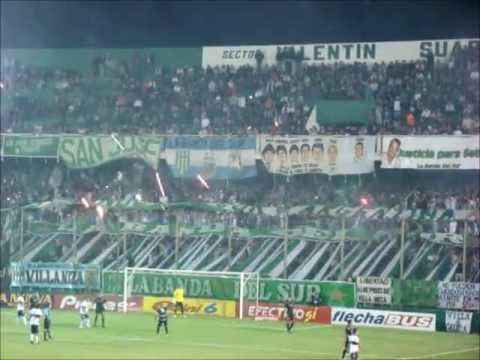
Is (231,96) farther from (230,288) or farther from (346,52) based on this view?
(230,288)

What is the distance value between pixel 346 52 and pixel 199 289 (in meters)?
14.1

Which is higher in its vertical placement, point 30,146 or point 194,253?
point 30,146

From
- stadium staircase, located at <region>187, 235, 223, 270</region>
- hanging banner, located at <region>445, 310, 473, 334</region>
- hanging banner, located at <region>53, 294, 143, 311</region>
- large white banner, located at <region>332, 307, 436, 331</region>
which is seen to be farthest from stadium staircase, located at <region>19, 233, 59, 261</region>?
hanging banner, located at <region>445, 310, 473, 334</region>

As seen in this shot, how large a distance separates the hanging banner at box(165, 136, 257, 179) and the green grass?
766 centimetres

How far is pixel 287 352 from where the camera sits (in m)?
39.7

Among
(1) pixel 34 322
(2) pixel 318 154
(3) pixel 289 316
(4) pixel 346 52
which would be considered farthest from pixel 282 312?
(4) pixel 346 52

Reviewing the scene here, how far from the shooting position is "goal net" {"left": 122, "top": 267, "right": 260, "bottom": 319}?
52031 millimetres

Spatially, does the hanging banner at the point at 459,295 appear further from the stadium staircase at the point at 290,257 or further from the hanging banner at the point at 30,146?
the hanging banner at the point at 30,146

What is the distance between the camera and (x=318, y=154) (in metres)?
53.1

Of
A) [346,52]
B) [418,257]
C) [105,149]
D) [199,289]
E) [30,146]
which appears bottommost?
[199,289]

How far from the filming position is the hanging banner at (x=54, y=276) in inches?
2151

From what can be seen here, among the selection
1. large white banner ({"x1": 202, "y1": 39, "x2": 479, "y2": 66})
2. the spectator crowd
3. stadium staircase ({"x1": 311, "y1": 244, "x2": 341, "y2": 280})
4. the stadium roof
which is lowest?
stadium staircase ({"x1": 311, "y1": 244, "x2": 341, "y2": 280})

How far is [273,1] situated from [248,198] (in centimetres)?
1084

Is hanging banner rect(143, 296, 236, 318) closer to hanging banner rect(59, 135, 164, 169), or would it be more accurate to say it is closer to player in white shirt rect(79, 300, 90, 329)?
player in white shirt rect(79, 300, 90, 329)
